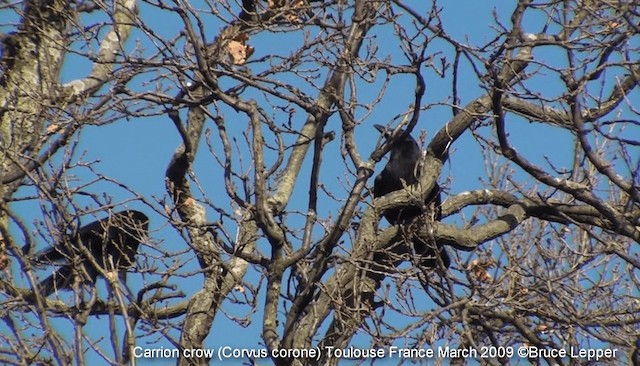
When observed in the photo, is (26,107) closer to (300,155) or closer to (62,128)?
(62,128)

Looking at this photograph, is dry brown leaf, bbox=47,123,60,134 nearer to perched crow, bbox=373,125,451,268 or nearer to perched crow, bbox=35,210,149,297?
perched crow, bbox=35,210,149,297

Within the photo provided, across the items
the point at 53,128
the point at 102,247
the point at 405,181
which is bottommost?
the point at 102,247

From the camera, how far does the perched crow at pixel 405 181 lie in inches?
294

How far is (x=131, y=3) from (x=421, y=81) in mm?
3544

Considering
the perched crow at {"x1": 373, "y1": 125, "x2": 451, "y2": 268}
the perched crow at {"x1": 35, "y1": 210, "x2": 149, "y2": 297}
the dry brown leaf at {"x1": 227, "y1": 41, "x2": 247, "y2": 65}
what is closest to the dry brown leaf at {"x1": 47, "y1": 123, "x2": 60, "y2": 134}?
the perched crow at {"x1": 35, "y1": 210, "x2": 149, "y2": 297}

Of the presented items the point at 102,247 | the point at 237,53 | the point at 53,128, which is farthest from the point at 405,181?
the point at 53,128

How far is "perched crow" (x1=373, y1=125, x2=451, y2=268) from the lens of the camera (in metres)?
7.46

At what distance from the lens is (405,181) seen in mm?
8656

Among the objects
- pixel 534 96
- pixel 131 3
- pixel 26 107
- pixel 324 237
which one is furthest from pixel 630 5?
pixel 26 107

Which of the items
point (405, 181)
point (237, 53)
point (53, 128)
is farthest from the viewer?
point (405, 181)

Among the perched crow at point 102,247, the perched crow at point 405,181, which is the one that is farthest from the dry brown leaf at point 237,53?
the perched crow at point 102,247

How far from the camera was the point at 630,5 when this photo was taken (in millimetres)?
5891

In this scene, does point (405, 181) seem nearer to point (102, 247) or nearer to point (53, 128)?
point (102, 247)

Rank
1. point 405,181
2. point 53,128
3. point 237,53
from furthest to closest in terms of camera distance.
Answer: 1. point 405,181
2. point 53,128
3. point 237,53
